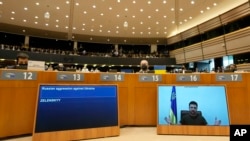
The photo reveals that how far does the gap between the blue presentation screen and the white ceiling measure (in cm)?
1084

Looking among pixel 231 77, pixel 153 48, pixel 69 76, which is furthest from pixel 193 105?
pixel 153 48

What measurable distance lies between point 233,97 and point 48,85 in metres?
3.18

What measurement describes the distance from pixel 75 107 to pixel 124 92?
1.09m

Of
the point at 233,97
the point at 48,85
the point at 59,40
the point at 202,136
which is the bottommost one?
the point at 202,136

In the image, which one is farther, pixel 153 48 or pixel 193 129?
pixel 153 48

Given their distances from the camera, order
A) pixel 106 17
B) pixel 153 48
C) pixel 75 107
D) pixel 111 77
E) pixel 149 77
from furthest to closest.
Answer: pixel 153 48, pixel 106 17, pixel 149 77, pixel 111 77, pixel 75 107

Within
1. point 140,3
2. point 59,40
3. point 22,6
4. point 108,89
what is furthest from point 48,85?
point 59,40

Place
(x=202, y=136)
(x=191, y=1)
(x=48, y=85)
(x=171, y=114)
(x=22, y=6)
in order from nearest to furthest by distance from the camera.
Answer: (x=48, y=85) → (x=202, y=136) → (x=171, y=114) → (x=191, y=1) → (x=22, y=6)

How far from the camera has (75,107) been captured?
3146 millimetres

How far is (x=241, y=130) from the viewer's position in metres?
1.13

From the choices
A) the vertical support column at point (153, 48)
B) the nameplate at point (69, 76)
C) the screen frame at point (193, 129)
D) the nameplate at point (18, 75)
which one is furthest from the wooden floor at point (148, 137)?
the vertical support column at point (153, 48)

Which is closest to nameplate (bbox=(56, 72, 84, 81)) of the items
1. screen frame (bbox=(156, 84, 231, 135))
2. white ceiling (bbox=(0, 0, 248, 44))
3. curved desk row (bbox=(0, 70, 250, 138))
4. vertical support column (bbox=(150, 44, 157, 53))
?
curved desk row (bbox=(0, 70, 250, 138))

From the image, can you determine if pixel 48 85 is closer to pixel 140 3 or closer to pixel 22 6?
pixel 140 3

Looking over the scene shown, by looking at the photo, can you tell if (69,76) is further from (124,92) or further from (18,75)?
(124,92)
